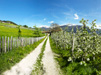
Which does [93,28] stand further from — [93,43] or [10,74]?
[10,74]

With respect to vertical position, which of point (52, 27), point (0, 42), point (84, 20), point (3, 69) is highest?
point (52, 27)

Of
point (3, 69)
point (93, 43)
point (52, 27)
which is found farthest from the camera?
point (52, 27)

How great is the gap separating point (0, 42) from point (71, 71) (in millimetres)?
8171

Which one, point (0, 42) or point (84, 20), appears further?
point (0, 42)

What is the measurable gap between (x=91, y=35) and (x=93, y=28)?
0.68 m

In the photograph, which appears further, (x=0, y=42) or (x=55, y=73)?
(x=0, y=42)

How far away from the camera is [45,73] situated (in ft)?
16.4

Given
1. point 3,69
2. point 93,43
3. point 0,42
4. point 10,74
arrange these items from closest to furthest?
1. point 10,74
2. point 3,69
3. point 93,43
4. point 0,42

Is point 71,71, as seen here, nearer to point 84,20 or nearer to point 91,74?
point 91,74

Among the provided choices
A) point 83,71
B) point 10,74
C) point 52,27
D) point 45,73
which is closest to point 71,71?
point 83,71

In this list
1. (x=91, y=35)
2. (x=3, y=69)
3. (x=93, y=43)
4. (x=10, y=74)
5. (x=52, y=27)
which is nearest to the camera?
(x=10, y=74)

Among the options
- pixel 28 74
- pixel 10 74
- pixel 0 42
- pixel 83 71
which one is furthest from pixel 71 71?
pixel 0 42

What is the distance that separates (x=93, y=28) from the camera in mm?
5172

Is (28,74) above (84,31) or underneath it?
underneath
